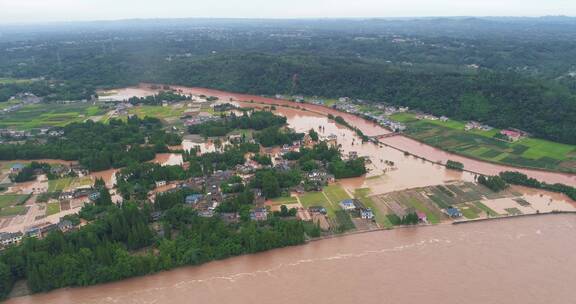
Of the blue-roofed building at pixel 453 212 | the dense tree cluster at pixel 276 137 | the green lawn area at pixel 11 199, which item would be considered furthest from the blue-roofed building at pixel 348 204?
the green lawn area at pixel 11 199

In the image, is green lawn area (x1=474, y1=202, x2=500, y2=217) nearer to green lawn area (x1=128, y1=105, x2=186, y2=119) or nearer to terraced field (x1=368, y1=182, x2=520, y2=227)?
terraced field (x1=368, y1=182, x2=520, y2=227)

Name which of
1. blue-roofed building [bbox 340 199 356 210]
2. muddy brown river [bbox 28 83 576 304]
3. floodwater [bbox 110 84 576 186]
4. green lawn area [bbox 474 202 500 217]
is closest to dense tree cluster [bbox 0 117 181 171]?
muddy brown river [bbox 28 83 576 304]

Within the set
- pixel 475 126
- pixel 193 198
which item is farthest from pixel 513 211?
pixel 193 198

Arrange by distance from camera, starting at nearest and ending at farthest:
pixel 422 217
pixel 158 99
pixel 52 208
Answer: pixel 422 217, pixel 52 208, pixel 158 99

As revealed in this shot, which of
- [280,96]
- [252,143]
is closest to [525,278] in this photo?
[252,143]

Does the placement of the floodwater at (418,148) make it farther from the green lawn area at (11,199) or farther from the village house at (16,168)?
the village house at (16,168)

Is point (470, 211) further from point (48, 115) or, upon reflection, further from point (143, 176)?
point (48, 115)

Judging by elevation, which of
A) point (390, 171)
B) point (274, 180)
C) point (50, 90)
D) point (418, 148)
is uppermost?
point (50, 90)
